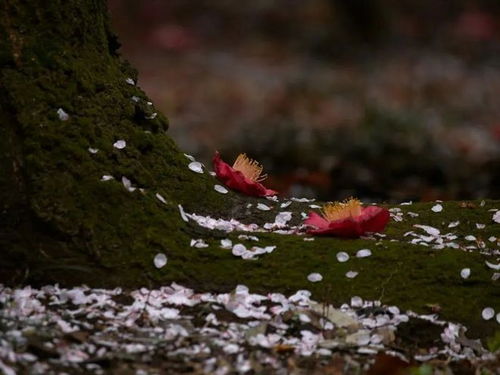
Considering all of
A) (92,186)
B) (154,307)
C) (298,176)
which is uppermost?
(298,176)

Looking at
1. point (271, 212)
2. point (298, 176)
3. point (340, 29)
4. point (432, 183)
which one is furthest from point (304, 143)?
point (340, 29)

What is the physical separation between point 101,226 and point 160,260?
0.19 metres

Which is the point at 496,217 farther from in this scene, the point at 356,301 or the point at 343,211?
the point at 356,301

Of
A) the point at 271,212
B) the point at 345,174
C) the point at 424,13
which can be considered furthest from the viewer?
the point at 424,13

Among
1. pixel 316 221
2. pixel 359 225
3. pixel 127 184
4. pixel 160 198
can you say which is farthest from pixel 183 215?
pixel 359 225

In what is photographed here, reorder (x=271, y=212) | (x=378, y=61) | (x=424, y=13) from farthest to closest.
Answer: (x=424, y=13), (x=378, y=61), (x=271, y=212)

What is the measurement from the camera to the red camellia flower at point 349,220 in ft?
9.00

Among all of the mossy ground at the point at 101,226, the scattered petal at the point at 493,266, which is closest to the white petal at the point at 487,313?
the mossy ground at the point at 101,226

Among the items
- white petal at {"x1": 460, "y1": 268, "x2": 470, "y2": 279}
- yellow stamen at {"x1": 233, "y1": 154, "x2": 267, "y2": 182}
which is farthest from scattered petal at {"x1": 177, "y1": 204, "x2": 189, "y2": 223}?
white petal at {"x1": 460, "y1": 268, "x2": 470, "y2": 279}

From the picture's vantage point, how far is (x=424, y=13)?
13.3 m

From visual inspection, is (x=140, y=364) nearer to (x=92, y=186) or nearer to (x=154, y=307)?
(x=154, y=307)

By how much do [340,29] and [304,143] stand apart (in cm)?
563

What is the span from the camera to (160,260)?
8.26 ft

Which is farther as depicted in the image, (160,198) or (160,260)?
(160,198)
